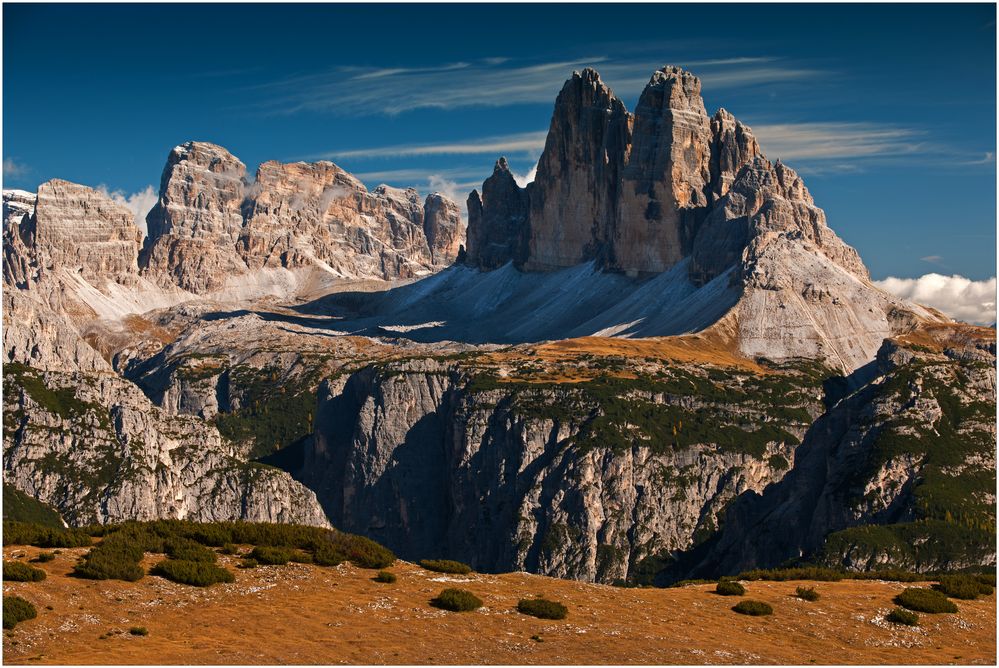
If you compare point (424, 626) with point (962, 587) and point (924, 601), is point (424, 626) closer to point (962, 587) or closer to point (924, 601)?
point (924, 601)

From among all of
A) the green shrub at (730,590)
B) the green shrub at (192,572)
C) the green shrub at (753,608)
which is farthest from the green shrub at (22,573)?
the green shrub at (730,590)

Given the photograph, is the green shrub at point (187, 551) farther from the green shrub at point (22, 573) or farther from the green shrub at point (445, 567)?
the green shrub at point (445, 567)

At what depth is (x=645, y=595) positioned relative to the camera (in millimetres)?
70188

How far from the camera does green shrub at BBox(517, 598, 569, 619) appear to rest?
6219 centimetres

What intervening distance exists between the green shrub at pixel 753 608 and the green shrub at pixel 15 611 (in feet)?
104

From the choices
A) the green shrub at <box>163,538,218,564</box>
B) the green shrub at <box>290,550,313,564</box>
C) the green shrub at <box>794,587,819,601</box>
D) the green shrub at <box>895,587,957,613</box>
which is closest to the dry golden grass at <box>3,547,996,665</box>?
the green shrub at <box>794,587,819,601</box>

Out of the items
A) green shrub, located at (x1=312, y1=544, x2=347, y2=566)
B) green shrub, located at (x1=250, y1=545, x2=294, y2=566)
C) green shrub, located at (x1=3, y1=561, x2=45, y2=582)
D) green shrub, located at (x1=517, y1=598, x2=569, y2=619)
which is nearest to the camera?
green shrub, located at (x1=3, y1=561, x2=45, y2=582)

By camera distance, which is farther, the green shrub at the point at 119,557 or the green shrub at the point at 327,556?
the green shrub at the point at 327,556

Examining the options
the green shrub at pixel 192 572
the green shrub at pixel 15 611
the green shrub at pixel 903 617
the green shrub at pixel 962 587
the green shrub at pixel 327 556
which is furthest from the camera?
the green shrub at pixel 962 587

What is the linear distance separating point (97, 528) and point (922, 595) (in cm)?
4246

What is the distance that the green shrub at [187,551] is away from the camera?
65.6 meters

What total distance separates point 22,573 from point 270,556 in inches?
470

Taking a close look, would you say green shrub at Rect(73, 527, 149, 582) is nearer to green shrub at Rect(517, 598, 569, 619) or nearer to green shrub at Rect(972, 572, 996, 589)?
green shrub at Rect(517, 598, 569, 619)

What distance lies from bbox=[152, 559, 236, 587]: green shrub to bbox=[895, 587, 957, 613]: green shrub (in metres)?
32.5
